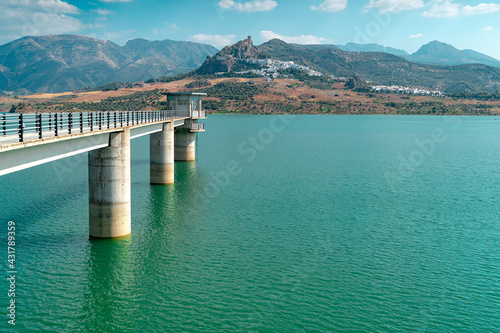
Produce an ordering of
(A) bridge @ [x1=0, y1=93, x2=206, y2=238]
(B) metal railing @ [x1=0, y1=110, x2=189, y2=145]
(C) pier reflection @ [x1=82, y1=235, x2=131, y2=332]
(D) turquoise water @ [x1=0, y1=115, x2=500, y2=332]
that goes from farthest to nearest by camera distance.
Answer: (D) turquoise water @ [x1=0, y1=115, x2=500, y2=332]
(C) pier reflection @ [x1=82, y1=235, x2=131, y2=332]
(A) bridge @ [x1=0, y1=93, x2=206, y2=238]
(B) metal railing @ [x1=0, y1=110, x2=189, y2=145]

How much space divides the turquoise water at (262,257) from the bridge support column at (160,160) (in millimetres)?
1612

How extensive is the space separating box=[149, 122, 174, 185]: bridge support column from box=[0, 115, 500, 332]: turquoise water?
63.5 inches

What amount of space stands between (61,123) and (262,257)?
45.9 ft

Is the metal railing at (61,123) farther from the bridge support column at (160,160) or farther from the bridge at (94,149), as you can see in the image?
the bridge support column at (160,160)

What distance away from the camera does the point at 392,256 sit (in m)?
26.6

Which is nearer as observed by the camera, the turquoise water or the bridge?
the bridge

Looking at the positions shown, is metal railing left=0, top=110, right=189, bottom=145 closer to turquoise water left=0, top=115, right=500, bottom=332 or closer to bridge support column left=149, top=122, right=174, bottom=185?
bridge support column left=149, top=122, right=174, bottom=185

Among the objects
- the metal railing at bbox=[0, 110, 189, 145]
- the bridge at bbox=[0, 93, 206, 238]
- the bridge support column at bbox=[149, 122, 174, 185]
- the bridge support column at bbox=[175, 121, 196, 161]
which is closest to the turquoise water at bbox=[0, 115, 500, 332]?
the bridge support column at bbox=[149, 122, 174, 185]

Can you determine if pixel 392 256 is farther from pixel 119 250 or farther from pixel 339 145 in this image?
pixel 339 145

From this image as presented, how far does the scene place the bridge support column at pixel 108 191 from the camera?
27469mm

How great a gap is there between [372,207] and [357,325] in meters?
21.4

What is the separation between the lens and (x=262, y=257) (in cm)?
2612

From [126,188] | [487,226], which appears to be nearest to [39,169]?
[126,188]

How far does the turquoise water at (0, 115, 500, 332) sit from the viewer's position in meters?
19.4
